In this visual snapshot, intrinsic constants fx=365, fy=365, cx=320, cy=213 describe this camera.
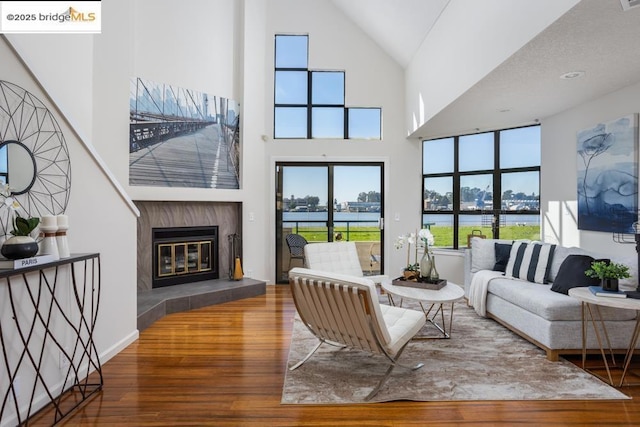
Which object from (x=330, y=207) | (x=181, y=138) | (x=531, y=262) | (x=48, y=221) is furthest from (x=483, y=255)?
(x=48, y=221)

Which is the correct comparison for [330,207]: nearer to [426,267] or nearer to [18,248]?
[426,267]

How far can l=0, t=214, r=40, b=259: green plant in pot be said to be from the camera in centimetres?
199

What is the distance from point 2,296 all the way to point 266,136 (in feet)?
15.0

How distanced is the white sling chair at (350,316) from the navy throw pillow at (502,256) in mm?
2119

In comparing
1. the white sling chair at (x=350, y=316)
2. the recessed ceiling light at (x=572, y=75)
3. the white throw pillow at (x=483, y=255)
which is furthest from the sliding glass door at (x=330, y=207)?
the white sling chair at (x=350, y=316)

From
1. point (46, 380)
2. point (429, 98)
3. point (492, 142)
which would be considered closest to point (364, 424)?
point (46, 380)

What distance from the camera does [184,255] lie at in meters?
5.38

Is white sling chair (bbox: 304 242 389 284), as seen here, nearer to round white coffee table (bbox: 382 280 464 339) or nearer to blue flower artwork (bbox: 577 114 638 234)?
round white coffee table (bbox: 382 280 464 339)

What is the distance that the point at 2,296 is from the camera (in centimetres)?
205

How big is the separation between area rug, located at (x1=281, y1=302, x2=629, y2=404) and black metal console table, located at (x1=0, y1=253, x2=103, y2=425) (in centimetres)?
149

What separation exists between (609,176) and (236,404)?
4.18 m

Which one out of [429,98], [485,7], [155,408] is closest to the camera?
[155,408]

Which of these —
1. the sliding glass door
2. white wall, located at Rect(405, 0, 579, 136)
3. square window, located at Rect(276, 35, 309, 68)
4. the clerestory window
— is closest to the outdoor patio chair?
the sliding glass door

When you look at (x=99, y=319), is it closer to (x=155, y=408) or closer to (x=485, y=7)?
(x=155, y=408)
